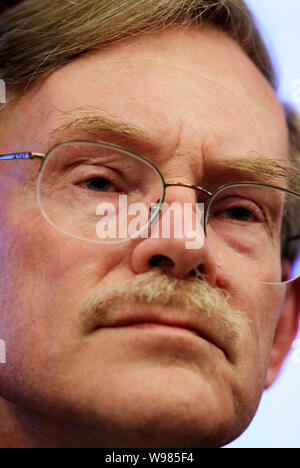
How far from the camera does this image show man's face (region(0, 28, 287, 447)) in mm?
1213

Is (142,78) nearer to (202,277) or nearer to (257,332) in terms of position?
(202,277)

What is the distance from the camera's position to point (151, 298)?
4.03 feet

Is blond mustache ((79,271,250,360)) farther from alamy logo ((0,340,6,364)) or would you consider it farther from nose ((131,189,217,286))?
alamy logo ((0,340,6,364))

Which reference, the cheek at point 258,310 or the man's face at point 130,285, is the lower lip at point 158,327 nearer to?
the man's face at point 130,285

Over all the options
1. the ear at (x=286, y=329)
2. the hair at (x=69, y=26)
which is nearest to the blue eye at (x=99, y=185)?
the hair at (x=69, y=26)

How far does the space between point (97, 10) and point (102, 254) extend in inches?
28.7

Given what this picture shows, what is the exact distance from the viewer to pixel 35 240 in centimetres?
137

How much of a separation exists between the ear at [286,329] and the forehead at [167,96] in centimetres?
49

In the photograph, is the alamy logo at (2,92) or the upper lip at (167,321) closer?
the upper lip at (167,321)

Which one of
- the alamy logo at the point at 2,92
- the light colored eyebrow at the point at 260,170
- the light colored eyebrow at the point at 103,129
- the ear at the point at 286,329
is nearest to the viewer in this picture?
the light colored eyebrow at the point at 103,129

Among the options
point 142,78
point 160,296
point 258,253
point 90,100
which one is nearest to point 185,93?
point 142,78

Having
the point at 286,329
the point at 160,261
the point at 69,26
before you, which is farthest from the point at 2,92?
the point at 286,329

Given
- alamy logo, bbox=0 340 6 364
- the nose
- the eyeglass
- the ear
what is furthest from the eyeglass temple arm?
the ear

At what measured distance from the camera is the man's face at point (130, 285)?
1.21m
